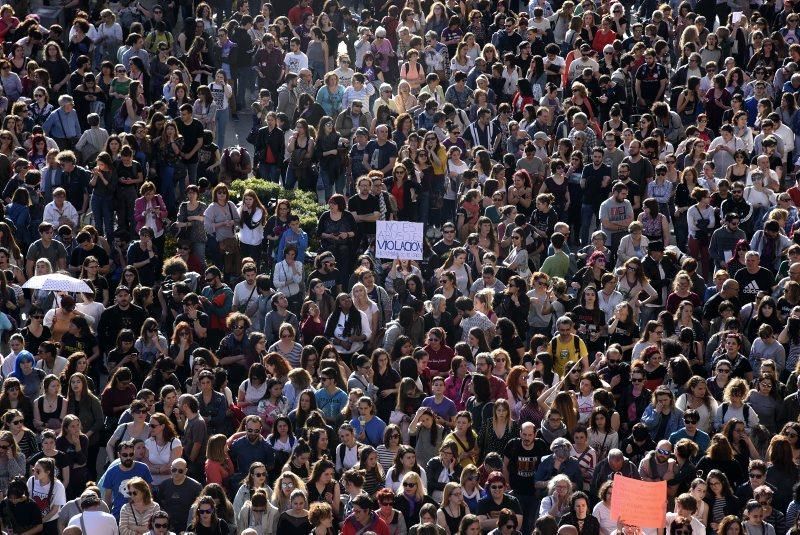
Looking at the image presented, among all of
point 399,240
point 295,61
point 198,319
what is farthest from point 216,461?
point 295,61

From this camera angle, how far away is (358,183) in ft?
79.7

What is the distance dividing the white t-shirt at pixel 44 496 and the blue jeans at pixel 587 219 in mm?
8761

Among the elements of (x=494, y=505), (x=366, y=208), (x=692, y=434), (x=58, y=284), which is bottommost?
(x=494, y=505)

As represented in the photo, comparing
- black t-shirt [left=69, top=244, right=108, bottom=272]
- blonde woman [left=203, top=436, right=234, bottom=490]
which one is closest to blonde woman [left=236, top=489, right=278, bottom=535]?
blonde woman [left=203, top=436, right=234, bottom=490]

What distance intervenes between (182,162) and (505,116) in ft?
14.3

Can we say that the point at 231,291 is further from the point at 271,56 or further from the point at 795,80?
the point at 795,80

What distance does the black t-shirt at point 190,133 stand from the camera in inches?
1025

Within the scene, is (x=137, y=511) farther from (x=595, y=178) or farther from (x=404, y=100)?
(x=404, y=100)

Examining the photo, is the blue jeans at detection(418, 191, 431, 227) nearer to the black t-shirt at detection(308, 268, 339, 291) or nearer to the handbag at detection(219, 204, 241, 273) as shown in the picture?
the black t-shirt at detection(308, 268, 339, 291)

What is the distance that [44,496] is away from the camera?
18.6 metres

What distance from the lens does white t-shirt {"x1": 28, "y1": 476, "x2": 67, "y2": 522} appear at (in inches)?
734

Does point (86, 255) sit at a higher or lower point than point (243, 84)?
lower

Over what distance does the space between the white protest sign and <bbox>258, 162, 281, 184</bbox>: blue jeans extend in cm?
320

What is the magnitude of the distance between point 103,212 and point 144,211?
67cm
